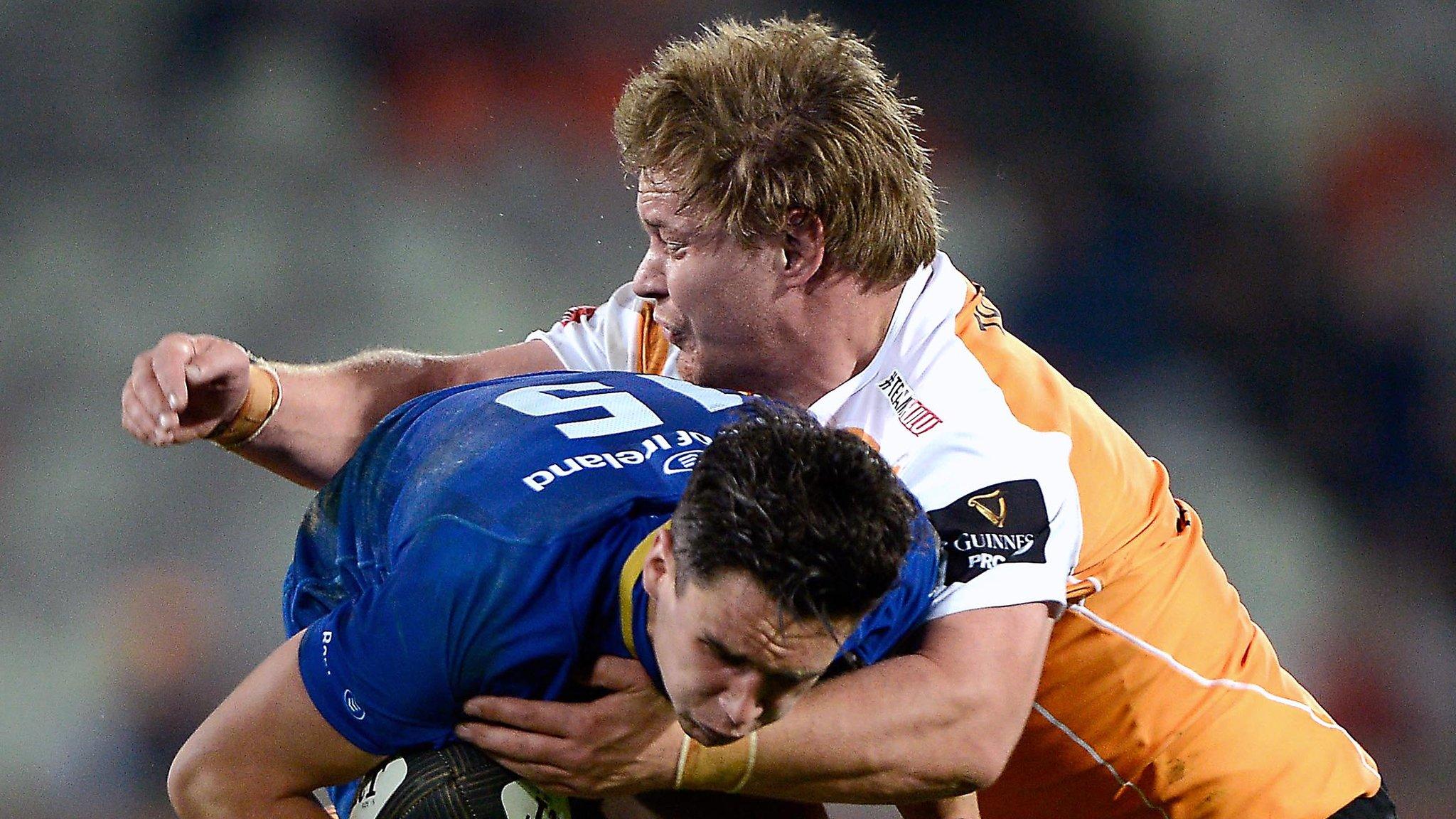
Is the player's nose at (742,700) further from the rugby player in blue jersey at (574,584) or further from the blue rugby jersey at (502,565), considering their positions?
the blue rugby jersey at (502,565)

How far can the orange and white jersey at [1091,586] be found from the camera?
2.32m

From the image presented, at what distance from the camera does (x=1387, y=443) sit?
16.3 feet

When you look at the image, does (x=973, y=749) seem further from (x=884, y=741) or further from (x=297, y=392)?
(x=297, y=392)

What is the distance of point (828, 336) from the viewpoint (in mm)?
2541

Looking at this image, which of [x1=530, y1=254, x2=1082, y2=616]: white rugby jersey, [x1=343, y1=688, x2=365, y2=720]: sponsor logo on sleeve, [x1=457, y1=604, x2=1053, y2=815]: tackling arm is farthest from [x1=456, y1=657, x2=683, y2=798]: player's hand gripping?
[x1=530, y1=254, x2=1082, y2=616]: white rugby jersey

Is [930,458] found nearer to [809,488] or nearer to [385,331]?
[809,488]

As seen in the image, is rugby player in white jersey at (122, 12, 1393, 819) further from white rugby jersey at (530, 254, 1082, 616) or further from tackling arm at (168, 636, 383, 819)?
tackling arm at (168, 636, 383, 819)

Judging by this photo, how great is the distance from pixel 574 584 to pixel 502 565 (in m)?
0.09

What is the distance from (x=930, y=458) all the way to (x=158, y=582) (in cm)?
289

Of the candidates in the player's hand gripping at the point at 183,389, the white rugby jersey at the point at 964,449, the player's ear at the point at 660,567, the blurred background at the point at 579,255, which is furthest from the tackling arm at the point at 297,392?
the blurred background at the point at 579,255

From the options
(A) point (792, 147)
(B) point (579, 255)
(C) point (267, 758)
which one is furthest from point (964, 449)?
(B) point (579, 255)

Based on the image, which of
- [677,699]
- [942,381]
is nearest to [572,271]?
[942,381]

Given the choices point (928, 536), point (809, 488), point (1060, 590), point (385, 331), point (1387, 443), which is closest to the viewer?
point (809, 488)

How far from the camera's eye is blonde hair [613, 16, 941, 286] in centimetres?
251
